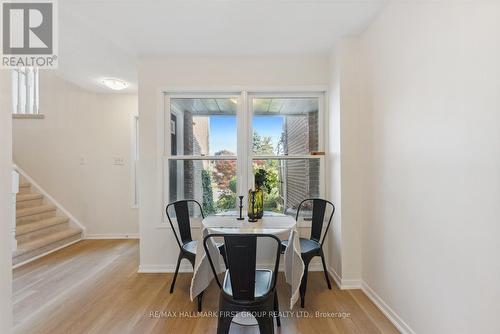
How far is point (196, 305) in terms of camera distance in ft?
7.09

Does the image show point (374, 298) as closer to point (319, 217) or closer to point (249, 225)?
point (319, 217)

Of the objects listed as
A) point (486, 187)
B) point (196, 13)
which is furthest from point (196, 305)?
point (196, 13)

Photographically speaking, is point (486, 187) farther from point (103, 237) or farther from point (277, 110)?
point (103, 237)

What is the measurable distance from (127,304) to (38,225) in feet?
8.19

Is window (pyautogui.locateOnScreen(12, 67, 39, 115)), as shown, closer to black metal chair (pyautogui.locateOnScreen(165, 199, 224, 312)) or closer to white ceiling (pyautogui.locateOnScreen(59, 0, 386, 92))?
white ceiling (pyautogui.locateOnScreen(59, 0, 386, 92))

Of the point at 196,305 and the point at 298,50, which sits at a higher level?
the point at 298,50

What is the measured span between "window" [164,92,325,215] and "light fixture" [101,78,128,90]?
1.20 m

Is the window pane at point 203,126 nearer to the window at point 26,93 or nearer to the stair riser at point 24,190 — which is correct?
the window at point 26,93

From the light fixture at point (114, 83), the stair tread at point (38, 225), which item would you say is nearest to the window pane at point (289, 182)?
the light fixture at point (114, 83)

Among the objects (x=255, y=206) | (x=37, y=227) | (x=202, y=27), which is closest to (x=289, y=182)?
(x=255, y=206)

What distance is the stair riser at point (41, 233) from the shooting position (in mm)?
3320

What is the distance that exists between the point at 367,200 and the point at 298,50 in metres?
1.79

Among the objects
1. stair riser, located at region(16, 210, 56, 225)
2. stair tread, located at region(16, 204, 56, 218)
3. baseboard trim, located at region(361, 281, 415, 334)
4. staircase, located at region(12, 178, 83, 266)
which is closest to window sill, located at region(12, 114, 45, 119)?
staircase, located at region(12, 178, 83, 266)

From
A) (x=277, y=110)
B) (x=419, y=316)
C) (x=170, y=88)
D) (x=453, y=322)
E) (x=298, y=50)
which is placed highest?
(x=298, y=50)
